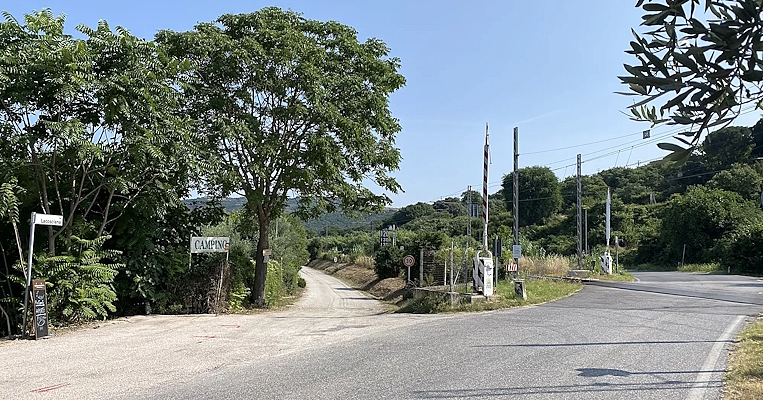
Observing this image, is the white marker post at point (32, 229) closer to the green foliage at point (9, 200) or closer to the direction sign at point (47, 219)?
the direction sign at point (47, 219)

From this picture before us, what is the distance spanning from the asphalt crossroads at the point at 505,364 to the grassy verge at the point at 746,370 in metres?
0.17

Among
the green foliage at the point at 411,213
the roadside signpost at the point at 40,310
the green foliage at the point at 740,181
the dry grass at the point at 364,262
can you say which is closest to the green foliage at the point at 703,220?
the green foliage at the point at 740,181

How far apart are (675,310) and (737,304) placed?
3.34 meters

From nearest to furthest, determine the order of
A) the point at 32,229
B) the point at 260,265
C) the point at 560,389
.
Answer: the point at 560,389 < the point at 32,229 < the point at 260,265


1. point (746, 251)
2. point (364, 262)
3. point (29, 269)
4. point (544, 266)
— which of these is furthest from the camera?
point (364, 262)

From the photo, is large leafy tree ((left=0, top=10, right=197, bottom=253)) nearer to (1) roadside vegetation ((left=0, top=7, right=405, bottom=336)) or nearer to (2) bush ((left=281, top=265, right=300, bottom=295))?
(1) roadside vegetation ((left=0, top=7, right=405, bottom=336))

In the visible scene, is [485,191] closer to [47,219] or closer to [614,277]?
[47,219]

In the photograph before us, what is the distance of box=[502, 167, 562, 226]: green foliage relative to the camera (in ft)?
280

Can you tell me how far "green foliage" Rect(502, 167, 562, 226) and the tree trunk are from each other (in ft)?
227

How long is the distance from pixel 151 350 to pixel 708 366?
867cm

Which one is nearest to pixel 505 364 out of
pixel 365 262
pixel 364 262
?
pixel 365 262

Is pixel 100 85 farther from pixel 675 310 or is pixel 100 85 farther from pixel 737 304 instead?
pixel 737 304

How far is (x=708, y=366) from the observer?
8258mm

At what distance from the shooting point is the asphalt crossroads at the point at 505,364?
6.86 metres
